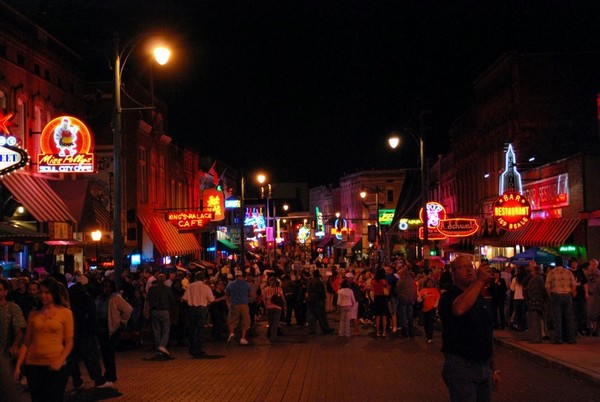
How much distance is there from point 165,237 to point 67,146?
16762 mm

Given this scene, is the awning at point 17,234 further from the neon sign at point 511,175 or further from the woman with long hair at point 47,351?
the neon sign at point 511,175

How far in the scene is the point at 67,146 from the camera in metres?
25.4

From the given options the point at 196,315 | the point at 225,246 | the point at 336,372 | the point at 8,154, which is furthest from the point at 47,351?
the point at 225,246

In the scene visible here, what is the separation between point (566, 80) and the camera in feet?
127

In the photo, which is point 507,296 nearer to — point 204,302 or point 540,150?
point 204,302

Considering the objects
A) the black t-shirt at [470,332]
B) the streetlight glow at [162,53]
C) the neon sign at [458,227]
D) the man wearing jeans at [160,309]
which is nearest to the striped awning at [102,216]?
the neon sign at [458,227]

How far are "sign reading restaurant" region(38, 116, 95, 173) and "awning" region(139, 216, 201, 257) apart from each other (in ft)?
46.7

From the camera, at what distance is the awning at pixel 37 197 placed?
2473cm

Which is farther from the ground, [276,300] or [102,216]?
[102,216]

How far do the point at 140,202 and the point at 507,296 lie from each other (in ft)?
69.0

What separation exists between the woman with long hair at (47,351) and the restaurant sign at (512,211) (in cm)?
2167

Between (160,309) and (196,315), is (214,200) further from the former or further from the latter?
(160,309)

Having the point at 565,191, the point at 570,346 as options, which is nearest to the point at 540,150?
the point at 565,191

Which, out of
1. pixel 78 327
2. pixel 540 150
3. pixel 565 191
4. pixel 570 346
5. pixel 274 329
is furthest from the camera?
pixel 540 150
